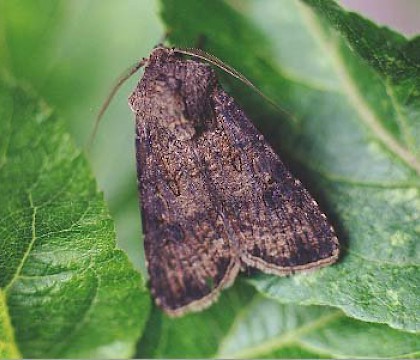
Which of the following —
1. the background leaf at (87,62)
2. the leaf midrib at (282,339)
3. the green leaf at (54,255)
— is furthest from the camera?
the background leaf at (87,62)

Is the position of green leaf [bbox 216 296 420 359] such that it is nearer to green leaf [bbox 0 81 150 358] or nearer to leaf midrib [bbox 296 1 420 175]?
green leaf [bbox 0 81 150 358]

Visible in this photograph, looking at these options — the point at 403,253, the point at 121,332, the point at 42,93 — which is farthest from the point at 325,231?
the point at 42,93

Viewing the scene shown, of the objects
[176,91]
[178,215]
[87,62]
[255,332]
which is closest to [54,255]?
[178,215]

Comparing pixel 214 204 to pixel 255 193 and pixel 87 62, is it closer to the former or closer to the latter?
pixel 255 193

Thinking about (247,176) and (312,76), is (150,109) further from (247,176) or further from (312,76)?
(312,76)

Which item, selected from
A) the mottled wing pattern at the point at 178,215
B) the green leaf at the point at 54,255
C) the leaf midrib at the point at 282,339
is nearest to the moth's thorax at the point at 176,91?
the mottled wing pattern at the point at 178,215

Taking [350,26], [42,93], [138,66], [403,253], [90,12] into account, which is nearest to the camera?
[350,26]

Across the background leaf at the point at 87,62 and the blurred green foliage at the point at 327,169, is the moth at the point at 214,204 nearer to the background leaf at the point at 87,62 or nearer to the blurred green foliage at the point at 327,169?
the blurred green foliage at the point at 327,169

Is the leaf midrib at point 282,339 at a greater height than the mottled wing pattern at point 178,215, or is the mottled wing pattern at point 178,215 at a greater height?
the mottled wing pattern at point 178,215
